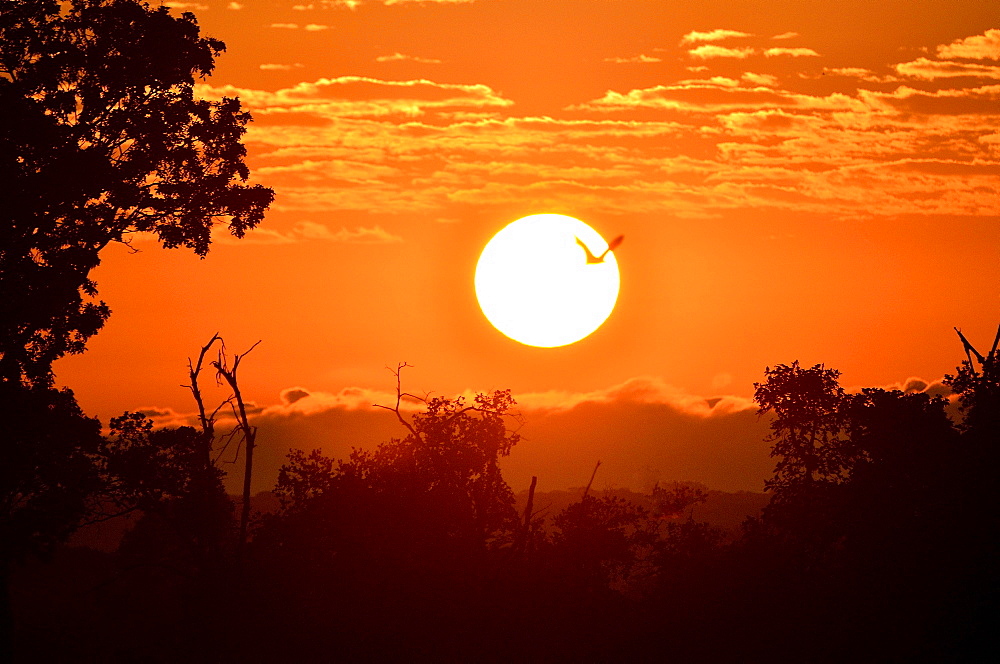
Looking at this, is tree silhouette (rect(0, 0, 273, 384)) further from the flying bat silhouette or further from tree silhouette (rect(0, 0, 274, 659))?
the flying bat silhouette

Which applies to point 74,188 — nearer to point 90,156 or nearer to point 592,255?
point 90,156

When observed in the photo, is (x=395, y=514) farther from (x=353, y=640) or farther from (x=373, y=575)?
(x=353, y=640)

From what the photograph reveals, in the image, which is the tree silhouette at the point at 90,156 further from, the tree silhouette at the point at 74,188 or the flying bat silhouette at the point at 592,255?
the flying bat silhouette at the point at 592,255

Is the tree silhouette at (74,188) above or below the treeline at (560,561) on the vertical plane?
above

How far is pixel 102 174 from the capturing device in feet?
89.7

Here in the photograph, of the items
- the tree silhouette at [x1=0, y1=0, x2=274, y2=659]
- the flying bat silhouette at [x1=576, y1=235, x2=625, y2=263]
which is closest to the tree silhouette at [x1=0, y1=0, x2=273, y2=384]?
the tree silhouette at [x1=0, y1=0, x2=274, y2=659]

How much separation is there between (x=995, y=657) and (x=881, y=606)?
187 inches

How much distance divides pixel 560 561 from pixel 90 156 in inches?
1009

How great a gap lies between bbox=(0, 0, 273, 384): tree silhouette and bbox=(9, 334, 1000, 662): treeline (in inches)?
194

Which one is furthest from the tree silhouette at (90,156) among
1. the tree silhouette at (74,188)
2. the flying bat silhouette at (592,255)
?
the flying bat silhouette at (592,255)

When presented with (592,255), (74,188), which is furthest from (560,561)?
(74,188)

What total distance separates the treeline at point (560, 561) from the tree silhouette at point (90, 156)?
4.94m

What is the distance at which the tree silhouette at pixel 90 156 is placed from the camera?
26.2m

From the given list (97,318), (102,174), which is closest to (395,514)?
(97,318)
